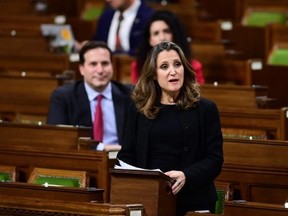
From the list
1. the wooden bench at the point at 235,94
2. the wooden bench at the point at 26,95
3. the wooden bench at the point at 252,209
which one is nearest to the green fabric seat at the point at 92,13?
the wooden bench at the point at 26,95

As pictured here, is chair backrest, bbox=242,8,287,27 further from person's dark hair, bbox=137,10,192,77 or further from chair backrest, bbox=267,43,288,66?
person's dark hair, bbox=137,10,192,77

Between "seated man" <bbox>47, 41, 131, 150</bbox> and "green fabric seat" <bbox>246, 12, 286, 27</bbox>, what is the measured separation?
7.15ft

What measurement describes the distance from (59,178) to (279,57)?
2.03 meters

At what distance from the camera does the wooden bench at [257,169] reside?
12.0 feet

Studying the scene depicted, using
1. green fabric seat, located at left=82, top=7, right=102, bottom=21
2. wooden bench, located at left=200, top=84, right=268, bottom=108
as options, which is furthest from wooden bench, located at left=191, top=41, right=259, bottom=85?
green fabric seat, located at left=82, top=7, right=102, bottom=21

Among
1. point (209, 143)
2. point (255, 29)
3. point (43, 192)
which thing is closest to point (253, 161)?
point (209, 143)

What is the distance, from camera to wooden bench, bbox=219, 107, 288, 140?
4.16 metres

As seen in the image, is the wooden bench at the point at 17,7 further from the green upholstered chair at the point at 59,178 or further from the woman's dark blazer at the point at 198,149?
the woman's dark blazer at the point at 198,149

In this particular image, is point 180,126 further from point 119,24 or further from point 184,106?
point 119,24

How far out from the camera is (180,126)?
10.7 feet

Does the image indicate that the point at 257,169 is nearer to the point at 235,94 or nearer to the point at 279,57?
the point at 235,94

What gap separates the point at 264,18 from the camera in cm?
641

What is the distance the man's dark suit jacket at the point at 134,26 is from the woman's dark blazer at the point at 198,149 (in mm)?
2307

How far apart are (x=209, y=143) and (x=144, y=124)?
0.20 metres
